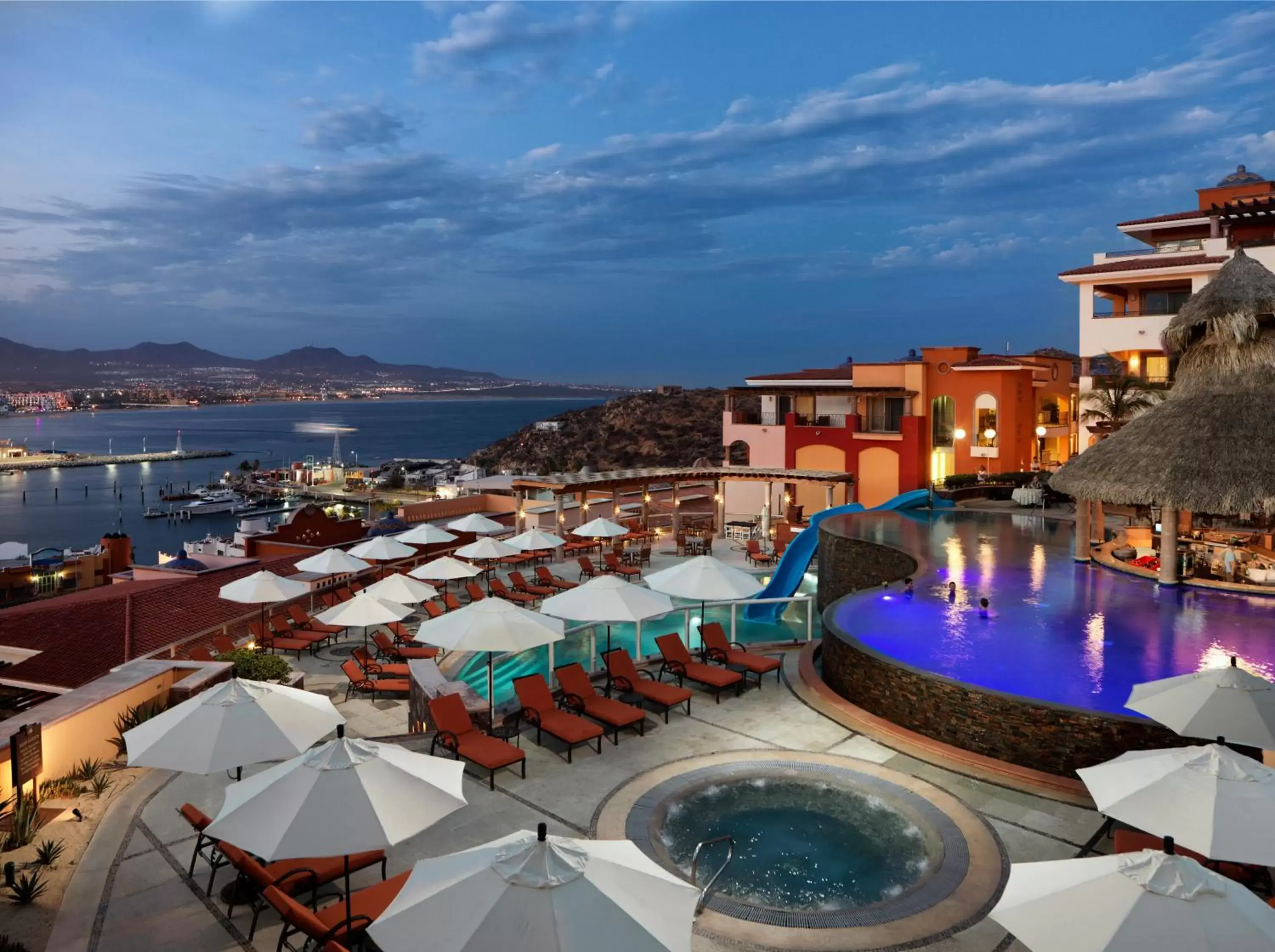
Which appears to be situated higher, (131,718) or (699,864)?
(131,718)

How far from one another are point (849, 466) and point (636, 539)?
37.1 feet

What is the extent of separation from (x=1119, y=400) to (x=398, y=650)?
22.9 m

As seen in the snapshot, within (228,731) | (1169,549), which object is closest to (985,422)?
(1169,549)

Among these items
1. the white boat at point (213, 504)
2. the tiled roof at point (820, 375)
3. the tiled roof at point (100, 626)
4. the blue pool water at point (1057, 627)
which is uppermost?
the tiled roof at point (820, 375)

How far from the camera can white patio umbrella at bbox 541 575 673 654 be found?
1202 cm

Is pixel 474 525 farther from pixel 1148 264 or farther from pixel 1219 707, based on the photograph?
pixel 1148 264

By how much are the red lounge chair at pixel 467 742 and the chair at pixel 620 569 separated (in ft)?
41.3

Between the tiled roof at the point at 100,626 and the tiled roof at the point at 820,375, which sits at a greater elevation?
the tiled roof at the point at 820,375

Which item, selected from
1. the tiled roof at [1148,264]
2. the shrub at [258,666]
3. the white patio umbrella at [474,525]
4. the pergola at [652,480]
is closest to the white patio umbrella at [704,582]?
the shrub at [258,666]

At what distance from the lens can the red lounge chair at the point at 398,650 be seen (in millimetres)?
15531

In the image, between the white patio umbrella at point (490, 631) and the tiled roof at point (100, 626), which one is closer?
the white patio umbrella at point (490, 631)

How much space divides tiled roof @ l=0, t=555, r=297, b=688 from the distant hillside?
77369 millimetres

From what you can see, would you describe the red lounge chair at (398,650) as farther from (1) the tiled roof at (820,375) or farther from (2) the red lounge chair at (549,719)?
(1) the tiled roof at (820,375)

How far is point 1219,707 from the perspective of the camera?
25.8ft
